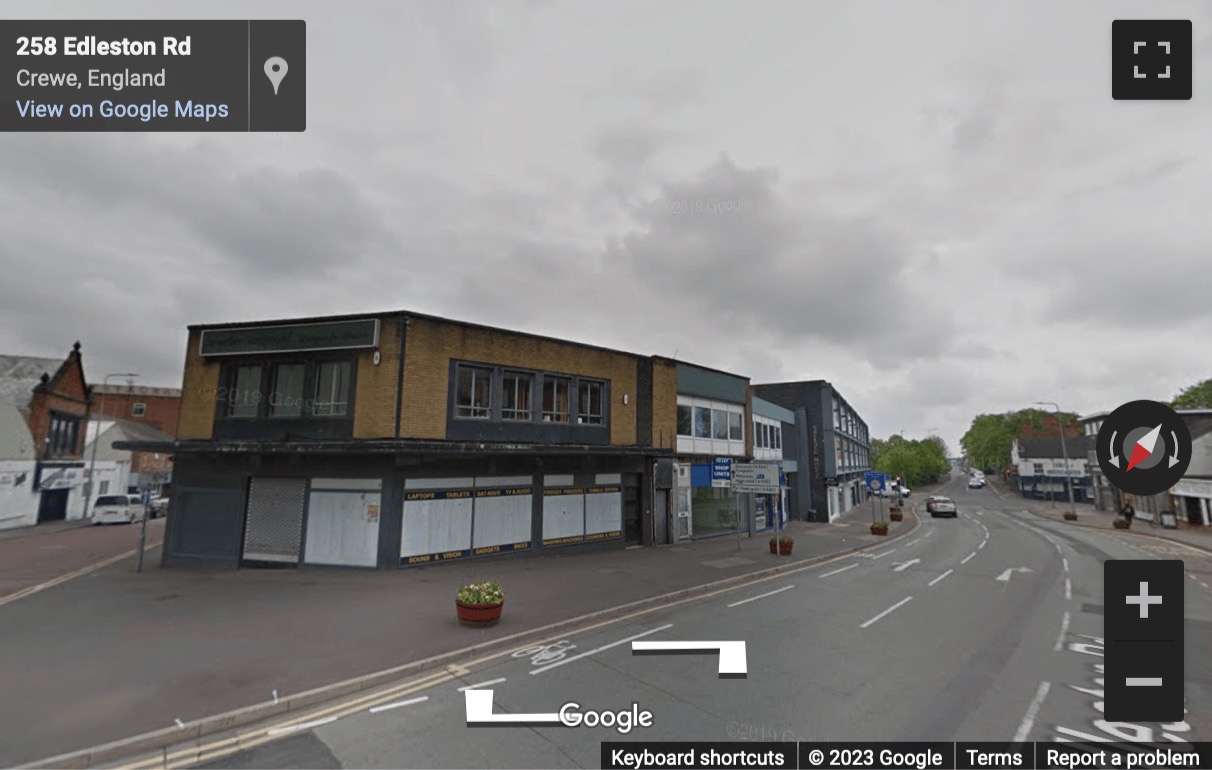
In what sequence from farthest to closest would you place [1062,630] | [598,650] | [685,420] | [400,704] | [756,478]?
1. [685,420]
2. [756,478]
3. [1062,630]
4. [598,650]
5. [400,704]

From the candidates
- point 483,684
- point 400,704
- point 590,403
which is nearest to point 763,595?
point 483,684

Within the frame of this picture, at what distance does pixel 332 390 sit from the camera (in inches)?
721

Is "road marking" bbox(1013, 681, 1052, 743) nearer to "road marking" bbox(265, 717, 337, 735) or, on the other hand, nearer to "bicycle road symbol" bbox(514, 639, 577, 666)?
"bicycle road symbol" bbox(514, 639, 577, 666)

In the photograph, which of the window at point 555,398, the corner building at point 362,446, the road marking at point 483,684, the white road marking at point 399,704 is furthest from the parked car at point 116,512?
the road marking at point 483,684

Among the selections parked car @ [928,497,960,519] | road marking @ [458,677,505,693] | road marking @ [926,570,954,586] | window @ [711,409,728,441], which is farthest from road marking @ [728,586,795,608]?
parked car @ [928,497,960,519]

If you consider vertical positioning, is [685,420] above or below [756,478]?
above

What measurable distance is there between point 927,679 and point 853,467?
50650 mm

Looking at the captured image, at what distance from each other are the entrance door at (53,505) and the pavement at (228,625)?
2005 cm

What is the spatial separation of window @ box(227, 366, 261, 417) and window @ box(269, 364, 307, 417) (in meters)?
0.66

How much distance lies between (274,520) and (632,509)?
14.5 meters

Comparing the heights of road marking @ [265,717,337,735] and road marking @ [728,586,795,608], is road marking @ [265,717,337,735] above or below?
above

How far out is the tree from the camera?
200 feet

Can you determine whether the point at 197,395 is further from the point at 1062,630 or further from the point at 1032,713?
the point at 1062,630

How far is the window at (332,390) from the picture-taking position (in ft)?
59.4
